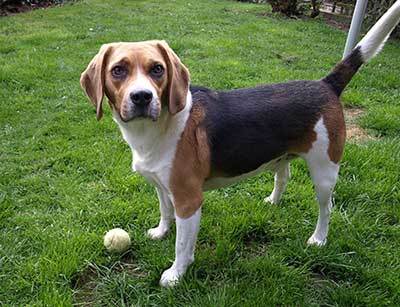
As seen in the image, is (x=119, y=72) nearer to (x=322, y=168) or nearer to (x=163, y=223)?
(x=163, y=223)

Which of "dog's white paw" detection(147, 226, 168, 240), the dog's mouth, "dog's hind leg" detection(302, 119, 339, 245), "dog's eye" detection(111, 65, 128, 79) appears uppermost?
"dog's eye" detection(111, 65, 128, 79)

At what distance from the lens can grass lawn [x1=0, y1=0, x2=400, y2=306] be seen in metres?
2.74

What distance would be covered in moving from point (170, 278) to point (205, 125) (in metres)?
0.98

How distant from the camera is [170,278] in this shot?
2760 mm

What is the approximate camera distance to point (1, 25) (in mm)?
9602

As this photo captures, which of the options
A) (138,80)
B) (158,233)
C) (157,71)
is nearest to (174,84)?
(157,71)

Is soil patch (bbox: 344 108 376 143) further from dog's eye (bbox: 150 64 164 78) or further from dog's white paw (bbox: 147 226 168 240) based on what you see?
dog's eye (bbox: 150 64 164 78)

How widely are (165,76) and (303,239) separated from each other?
5.40 feet

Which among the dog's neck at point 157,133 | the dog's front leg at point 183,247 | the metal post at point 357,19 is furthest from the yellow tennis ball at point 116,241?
the metal post at point 357,19

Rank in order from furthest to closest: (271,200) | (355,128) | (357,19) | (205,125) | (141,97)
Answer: (357,19) < (355,128) < (271,200) < (205,125) < (141,97)

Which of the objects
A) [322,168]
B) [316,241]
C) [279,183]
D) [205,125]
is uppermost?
[205,125]

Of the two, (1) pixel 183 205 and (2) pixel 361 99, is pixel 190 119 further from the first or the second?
(2) pixel 361 99

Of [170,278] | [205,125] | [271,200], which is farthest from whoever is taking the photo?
[271,200]

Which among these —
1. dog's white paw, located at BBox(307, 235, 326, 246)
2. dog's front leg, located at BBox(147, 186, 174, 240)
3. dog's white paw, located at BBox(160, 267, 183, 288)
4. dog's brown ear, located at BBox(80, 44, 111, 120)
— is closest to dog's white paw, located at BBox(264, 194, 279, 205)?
dog's white paw, located at BBox(307, 235, 326, 246)
